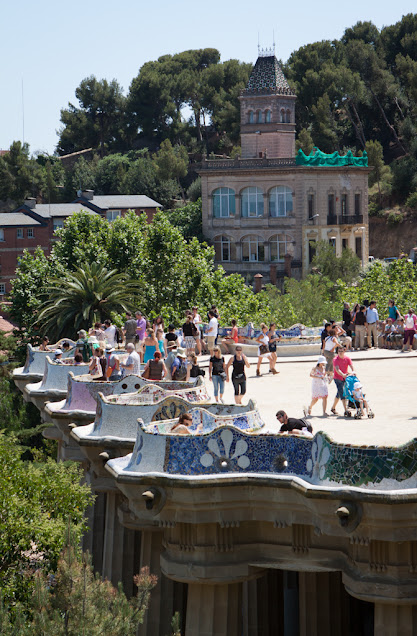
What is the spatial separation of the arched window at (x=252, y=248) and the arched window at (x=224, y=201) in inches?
93.9

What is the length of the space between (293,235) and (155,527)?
7409cm

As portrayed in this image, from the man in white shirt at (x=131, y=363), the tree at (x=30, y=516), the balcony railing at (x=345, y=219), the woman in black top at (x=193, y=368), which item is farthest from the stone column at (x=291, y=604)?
the balcony railing at (x=345, y=219)

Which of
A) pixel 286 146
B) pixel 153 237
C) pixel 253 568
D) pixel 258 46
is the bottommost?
pixel 253 568

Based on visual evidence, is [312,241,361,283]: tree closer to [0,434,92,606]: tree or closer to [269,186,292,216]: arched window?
[269,186,292,216]: arched window

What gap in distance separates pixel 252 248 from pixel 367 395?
69218 millimetres

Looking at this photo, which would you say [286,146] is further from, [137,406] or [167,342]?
[137,406]

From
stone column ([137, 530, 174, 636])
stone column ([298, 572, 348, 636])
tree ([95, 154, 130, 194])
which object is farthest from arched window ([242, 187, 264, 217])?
stone column ([298, 572, 348, 636])

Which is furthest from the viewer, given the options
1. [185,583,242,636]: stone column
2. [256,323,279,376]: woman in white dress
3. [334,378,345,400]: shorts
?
[256,323,279,376]: woman in white dress

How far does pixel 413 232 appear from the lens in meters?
106

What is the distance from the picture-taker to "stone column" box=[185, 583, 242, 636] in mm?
18016

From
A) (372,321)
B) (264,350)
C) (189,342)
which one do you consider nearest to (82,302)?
(189,342)

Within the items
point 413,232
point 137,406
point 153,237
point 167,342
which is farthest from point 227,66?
point 137,406

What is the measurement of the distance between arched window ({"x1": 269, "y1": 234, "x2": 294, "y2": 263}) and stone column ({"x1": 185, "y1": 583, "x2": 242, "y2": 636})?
7601 centimetres

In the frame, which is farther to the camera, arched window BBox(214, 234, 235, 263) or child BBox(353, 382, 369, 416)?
arched window BBox(214, 234, 235, 263)
